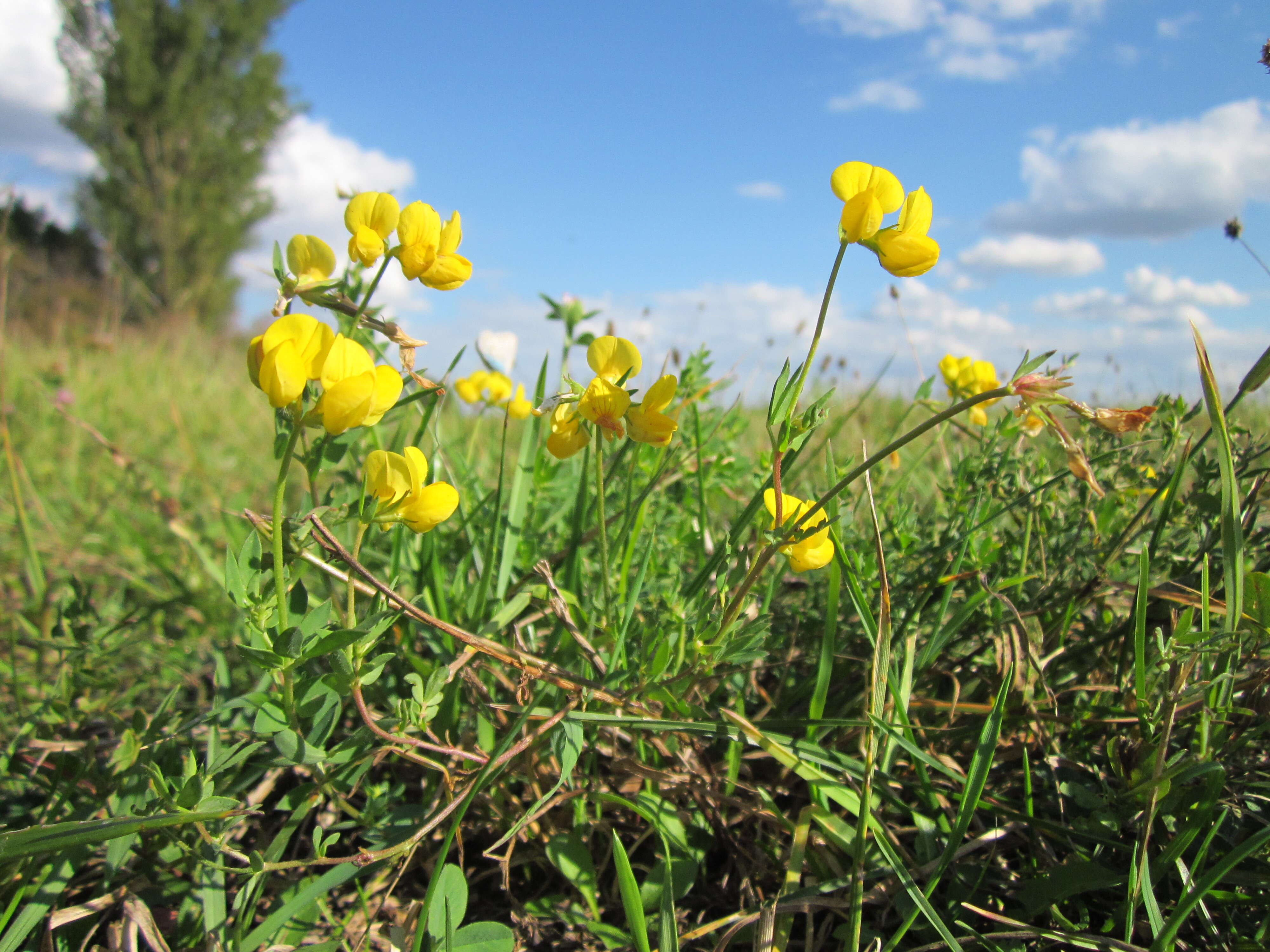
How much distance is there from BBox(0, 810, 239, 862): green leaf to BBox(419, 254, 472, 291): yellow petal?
0.78 metres

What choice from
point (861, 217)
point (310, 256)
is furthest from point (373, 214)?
point (861, 217)

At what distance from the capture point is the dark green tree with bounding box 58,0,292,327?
24.9m

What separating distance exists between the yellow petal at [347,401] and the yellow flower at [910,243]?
694 mm

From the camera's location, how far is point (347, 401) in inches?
33.2

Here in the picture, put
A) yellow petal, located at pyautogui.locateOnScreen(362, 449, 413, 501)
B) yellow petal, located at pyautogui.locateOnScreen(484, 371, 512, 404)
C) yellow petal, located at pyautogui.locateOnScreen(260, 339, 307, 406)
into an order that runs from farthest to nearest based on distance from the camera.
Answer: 1. yellow petal, located at pyautogui.locateOnScreen(484, 371, 512, 404)
2. yellow petal, located at pyautogui.locateOnScreen(362, 449, 413, 501)
3. yellow petal, located at pyautogui.locateOnScreen(260, 339, 307, 406)

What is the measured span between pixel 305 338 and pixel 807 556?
2.29ft

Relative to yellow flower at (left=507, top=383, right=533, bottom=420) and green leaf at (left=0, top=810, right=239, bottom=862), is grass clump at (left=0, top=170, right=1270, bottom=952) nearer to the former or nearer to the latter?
green leaf at (left=0, top=810, right=239, bottom=862)

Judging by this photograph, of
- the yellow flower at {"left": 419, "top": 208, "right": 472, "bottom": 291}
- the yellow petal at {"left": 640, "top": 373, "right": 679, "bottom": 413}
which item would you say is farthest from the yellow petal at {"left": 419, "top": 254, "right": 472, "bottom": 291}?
the yellow petal at {"left": 640, "top": 373, "right": 679, "bottom": 413}

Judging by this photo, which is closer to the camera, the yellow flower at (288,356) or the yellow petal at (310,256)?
the yellow flower at (288,356)

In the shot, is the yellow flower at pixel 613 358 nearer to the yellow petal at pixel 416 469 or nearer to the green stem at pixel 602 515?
the green stem at pixel 602 515

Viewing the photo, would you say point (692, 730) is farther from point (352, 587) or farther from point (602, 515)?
point (352, 587)

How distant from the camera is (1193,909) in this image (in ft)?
3.46

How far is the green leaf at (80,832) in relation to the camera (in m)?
0.90

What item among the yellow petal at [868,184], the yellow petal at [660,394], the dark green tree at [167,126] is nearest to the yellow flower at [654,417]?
the yellow petal at [660,394]
